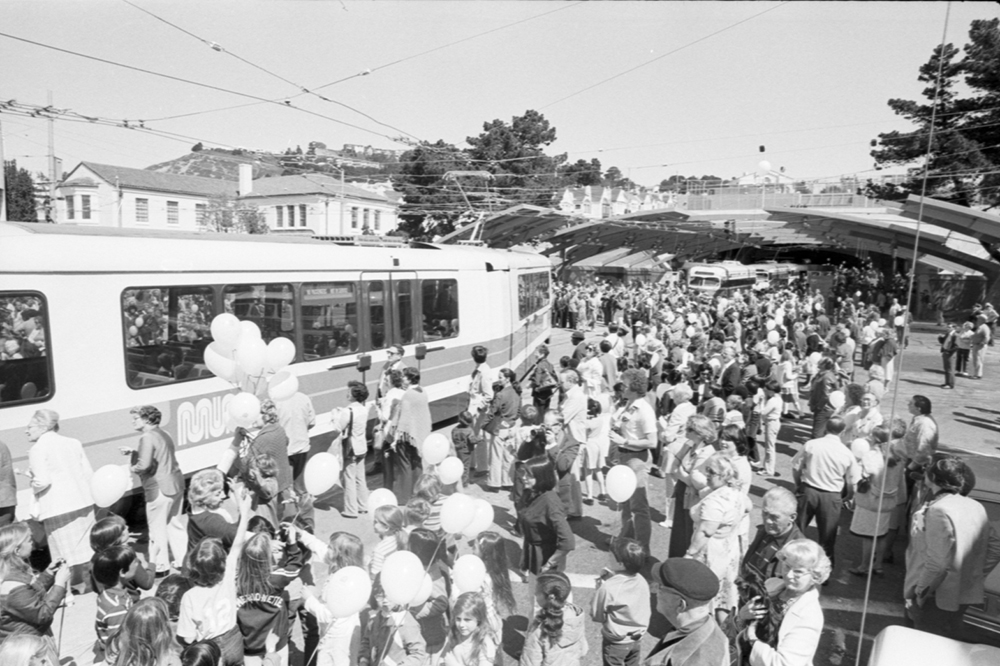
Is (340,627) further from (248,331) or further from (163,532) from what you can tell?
(163,532)

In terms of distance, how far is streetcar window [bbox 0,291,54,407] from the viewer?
17.7 feet

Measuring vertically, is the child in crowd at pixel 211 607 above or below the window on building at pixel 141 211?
below

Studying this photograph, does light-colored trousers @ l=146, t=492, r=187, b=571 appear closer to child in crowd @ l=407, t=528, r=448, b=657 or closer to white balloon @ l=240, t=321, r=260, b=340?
white balloon @ l=240, t=321, r=260, b=340

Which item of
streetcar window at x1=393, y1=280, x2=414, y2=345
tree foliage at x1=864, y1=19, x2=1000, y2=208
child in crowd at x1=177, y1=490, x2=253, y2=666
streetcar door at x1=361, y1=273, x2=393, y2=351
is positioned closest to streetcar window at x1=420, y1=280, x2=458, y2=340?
streetcar window at x1=393, y1=280, x2=414, y2=345

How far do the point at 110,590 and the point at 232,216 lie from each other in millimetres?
46704

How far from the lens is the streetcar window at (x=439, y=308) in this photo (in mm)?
10461

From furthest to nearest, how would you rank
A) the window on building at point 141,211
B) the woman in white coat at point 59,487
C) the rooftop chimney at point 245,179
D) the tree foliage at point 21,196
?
the rooftop chimney at point 245,179, the window on building at point 141,211, the tree foliage at point 21,196, the woman in white coat at point 59,487

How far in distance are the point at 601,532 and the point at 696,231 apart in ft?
77.4

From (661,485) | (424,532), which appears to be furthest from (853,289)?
(424,532)

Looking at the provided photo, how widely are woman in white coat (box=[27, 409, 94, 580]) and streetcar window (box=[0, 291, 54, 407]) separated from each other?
548mm

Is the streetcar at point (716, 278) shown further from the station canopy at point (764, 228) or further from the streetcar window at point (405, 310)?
the streetcar window at point (405, 310)

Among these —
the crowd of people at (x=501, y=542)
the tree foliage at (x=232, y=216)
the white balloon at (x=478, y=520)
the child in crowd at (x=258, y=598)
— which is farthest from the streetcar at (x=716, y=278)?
the child in crowd at (x=258, y=598)

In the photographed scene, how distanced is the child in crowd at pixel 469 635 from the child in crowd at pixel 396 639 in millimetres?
226

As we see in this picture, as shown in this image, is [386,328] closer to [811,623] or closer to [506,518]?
[506,518]
